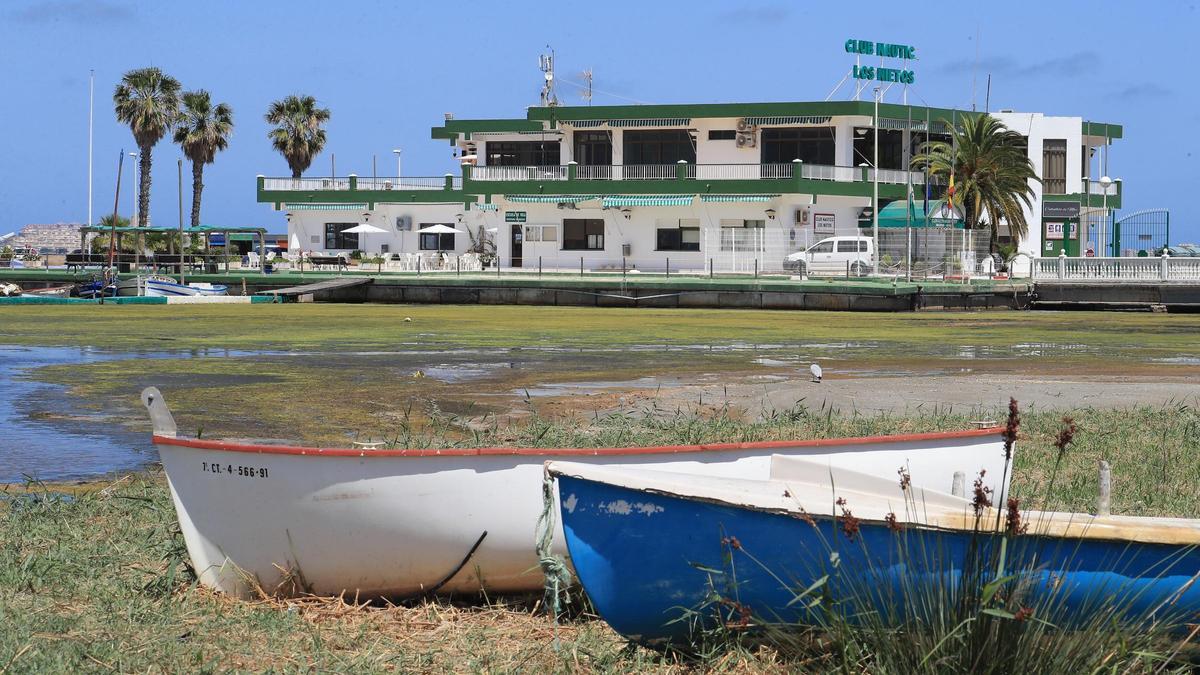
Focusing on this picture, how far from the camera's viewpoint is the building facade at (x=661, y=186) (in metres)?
56.3

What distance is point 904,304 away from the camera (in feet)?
129

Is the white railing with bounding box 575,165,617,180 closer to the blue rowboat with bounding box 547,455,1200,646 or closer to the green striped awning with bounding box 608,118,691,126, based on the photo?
the green striped awning with bounding box 608,118,691,126

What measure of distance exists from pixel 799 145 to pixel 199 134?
32772 millimetres

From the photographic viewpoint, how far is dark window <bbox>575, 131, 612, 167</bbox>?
60375 mm

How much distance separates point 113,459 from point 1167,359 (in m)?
16.4

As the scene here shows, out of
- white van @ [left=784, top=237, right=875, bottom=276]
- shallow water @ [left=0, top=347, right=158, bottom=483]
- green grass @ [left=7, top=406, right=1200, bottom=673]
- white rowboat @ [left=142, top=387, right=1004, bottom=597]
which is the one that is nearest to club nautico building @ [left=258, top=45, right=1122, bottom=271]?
white van @ [left=784, top=237, right=875, bottom=276]

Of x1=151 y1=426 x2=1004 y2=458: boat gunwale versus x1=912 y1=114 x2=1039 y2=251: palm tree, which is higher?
x1=912 y1=114 x2=1039 y2=251: palm tree

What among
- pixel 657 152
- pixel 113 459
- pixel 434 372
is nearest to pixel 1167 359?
pixel 434 372

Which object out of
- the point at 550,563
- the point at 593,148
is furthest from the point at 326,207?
the point at 550,563

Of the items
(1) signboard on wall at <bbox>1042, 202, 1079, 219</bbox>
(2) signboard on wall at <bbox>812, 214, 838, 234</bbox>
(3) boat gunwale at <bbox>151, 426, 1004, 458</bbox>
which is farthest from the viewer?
(1) signboard on wall at <bbox>1042, 202, 1079, 219</bbox>

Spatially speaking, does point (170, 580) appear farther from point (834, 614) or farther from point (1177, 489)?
point (1177, 489)

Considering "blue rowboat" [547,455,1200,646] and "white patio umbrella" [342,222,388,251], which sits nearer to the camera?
"blue rowboat" [547,455,1200,646]

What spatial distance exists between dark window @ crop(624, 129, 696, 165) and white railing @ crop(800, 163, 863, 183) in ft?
19.7

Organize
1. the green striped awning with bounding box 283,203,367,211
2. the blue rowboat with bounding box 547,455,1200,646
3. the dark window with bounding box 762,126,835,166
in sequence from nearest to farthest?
1. the blue rowboat with bounding box 547,455,1200,646
2. the dark window with bounding box 762,126,835,166
3. the green striped awning with bounding box 283,203,367,211
